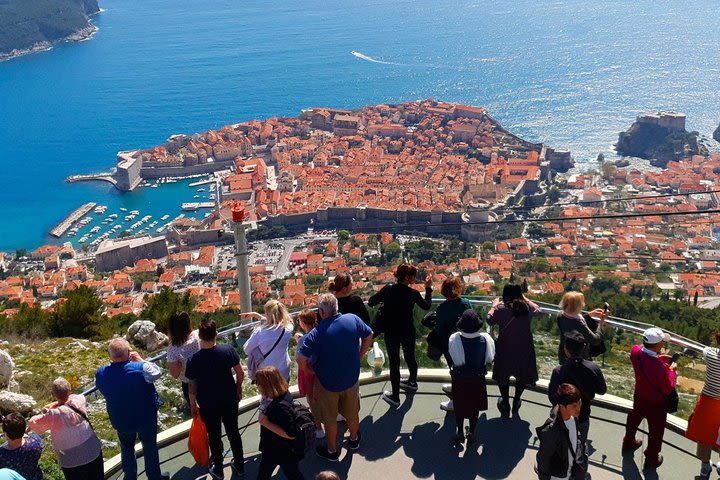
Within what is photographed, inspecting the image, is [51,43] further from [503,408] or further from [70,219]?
[503,408]

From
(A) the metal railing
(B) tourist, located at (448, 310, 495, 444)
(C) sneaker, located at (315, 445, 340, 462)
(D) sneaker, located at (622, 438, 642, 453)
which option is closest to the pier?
(A) the metal railing

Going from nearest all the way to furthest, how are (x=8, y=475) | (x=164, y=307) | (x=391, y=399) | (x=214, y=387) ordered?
(x=8, y=475) → (x=214, y=387) → (x=391, y=399) → (x=164, y=307)

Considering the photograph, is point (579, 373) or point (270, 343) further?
point (270, 343)

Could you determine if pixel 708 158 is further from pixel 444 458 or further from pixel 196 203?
pixel 444 458

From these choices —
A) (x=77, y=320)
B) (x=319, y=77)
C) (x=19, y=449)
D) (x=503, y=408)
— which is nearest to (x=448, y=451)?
(x=503, y=408)

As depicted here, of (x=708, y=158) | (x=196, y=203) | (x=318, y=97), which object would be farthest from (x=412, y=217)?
(x=318, y=97)

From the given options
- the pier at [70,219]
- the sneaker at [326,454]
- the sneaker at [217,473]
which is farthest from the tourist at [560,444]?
the pier at [70,219]

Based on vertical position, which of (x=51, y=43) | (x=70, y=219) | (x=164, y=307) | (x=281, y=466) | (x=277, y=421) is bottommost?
(x=70, y=219)
